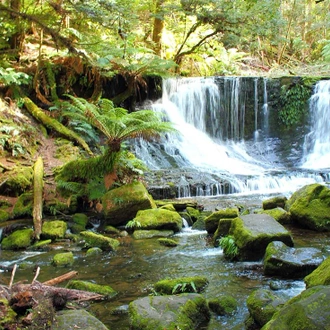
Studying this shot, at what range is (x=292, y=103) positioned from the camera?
17125 millimetres

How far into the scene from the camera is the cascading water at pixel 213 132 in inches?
558

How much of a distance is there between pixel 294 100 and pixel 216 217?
11.8 meters

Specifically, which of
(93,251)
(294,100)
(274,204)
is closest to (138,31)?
(294,100)

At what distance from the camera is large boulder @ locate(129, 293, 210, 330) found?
342 centimetres

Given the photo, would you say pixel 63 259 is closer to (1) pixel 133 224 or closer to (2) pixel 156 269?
(2) pixel 156 269

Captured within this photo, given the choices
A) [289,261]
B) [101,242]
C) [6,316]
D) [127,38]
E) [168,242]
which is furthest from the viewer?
[127,38]

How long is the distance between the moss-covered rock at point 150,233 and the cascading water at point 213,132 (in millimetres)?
5389

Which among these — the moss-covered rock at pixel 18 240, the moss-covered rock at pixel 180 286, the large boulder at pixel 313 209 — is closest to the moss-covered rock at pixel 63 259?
the moss-covered rock at pixel 18 240

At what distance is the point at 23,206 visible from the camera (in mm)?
8328

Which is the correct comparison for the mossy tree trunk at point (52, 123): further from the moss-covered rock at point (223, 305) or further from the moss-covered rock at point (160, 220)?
the moss-covered rock at point (223, 305)

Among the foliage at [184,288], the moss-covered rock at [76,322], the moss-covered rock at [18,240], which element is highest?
the moss-covered rock at [76,322]

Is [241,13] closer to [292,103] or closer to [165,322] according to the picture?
[292,103]

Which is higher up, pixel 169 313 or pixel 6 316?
pixel 6 316

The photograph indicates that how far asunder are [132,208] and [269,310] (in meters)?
4.99
